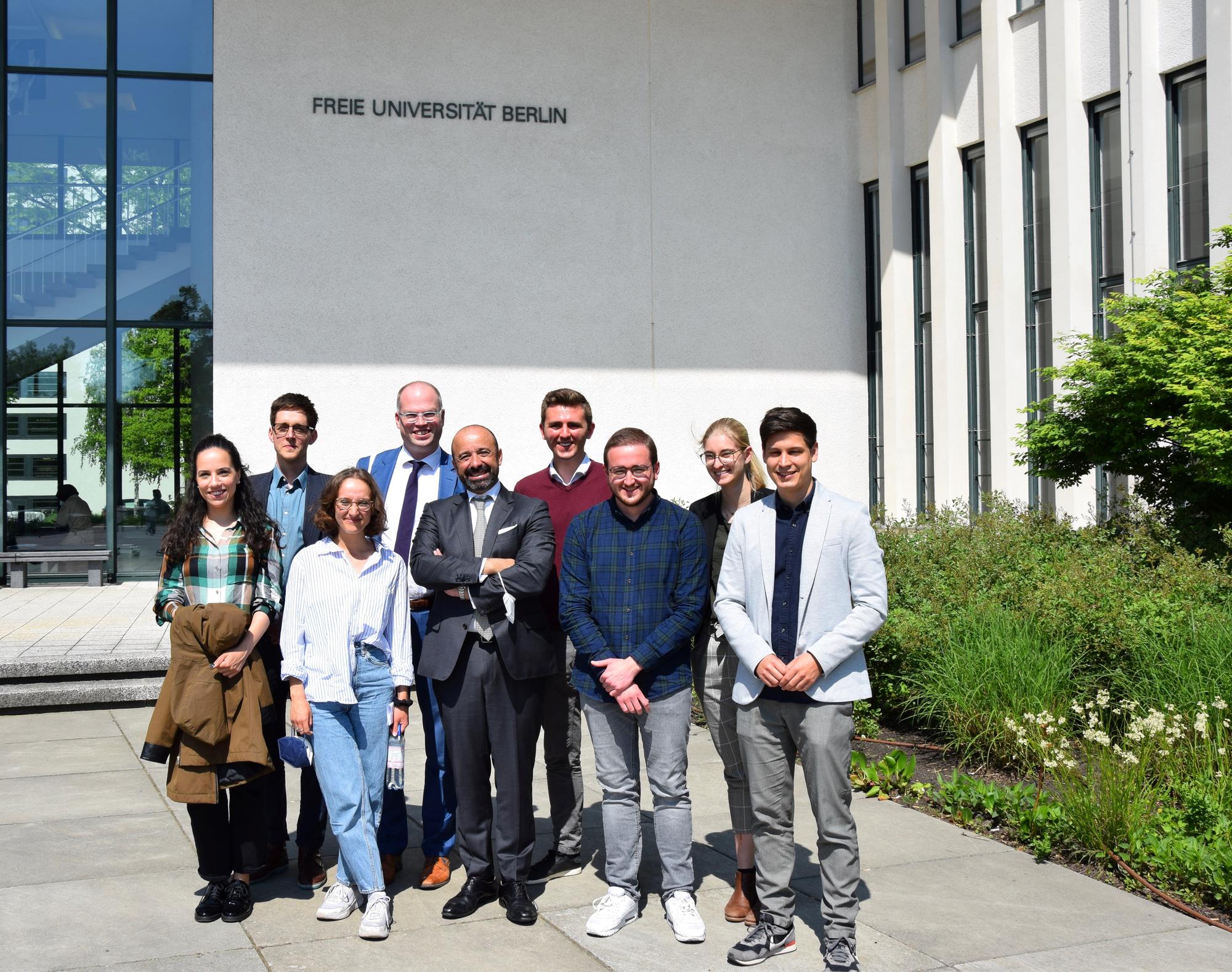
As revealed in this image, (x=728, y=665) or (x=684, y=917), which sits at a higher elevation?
(x=728, y=665)

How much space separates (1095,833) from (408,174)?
1385 cm

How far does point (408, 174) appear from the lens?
1697 centimetres

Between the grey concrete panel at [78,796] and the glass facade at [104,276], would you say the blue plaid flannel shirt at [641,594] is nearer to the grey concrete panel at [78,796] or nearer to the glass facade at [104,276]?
the grey concrete panel at [78,796]

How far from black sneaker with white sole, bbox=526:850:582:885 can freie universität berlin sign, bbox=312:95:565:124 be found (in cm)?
1358

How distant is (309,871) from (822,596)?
8.34ft

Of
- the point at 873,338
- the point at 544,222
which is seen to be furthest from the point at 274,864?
the point at 873,338

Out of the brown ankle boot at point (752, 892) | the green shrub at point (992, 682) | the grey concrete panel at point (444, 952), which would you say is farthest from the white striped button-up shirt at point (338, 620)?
the green shrub at point (992, 682)

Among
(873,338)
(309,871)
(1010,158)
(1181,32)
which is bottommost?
(309,871)

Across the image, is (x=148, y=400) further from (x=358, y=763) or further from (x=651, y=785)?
(x=651, y=785)

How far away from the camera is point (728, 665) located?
16.0ft

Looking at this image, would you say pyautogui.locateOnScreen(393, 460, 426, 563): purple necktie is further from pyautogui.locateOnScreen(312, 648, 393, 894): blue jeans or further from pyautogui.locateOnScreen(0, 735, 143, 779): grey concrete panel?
pyautogui.locateOnScreen(0, 735, 143, 779): grey concrete panel

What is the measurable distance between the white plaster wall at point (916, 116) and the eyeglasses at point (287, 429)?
13539mm

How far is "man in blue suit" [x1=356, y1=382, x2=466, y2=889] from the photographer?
529 centimetres

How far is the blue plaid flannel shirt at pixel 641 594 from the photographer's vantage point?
186 inches
